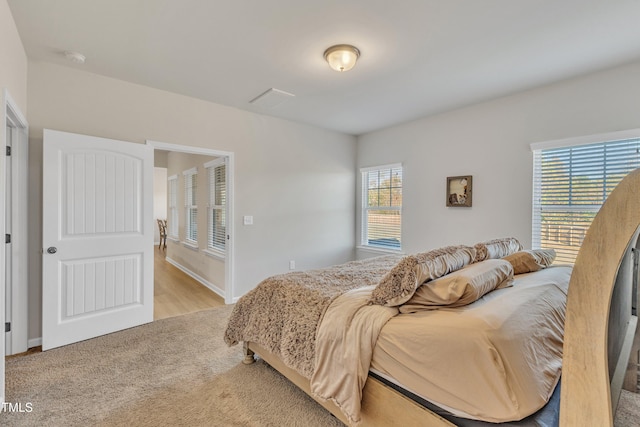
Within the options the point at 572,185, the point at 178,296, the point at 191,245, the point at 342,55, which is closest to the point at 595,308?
the point at 342,55

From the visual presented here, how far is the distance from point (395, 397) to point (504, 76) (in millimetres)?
3084

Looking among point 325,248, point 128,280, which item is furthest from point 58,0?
point 325,248

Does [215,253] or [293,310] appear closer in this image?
[293,310]

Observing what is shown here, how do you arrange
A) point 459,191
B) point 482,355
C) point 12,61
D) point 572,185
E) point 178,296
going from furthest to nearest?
point 178,296, point 459,191, point 572,185, point 12,61, point 482,355

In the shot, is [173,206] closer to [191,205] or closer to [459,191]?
[191,205]

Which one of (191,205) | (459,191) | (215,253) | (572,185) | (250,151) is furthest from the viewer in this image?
(191,205)

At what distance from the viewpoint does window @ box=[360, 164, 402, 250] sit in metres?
4.69

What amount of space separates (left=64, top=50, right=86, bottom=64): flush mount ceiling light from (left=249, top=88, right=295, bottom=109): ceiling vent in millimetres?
1618

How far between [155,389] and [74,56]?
9.25ft

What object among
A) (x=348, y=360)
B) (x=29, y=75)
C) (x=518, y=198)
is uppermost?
(x=29, y=75)

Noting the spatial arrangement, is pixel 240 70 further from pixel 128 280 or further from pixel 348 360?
pixel 348 360

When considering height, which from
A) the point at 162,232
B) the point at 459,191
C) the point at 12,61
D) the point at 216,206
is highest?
the point at 12,61

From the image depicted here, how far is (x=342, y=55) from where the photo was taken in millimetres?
2412

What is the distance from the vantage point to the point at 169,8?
1.98 meters
